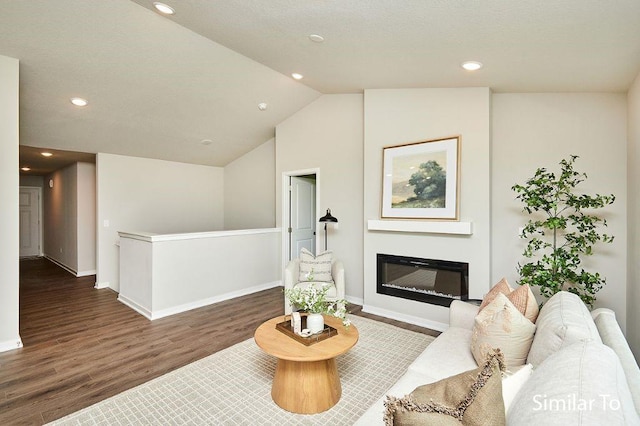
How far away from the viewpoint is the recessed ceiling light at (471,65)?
271 centimetres

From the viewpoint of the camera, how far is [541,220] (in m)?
3.23

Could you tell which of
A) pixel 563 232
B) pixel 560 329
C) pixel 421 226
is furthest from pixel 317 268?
pixel 560 329

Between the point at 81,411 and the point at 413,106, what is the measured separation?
13.6 feet

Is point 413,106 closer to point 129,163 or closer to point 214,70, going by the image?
point 214,70

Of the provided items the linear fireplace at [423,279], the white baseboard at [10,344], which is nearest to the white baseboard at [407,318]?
the linear fireplace at [423,279]

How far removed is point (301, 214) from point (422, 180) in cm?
249

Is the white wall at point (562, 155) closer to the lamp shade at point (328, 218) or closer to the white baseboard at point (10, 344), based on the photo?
the lamp shade at point (328, 218)

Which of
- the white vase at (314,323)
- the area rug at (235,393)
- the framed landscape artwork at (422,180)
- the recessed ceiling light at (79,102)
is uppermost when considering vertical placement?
the recessed ceiling light at (79,102)

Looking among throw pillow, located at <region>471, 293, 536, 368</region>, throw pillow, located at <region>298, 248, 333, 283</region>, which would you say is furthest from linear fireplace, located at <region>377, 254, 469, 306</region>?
throw pillow, located at <region>471, 293, 536, 368</region>

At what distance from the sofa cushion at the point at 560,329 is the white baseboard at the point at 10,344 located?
14.1ft

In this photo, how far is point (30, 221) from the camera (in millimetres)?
8562

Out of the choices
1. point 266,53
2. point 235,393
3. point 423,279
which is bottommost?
point 235,393

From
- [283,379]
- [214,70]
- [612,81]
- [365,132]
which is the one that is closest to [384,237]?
[365,132]

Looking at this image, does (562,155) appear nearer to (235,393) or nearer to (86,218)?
(235,393)
